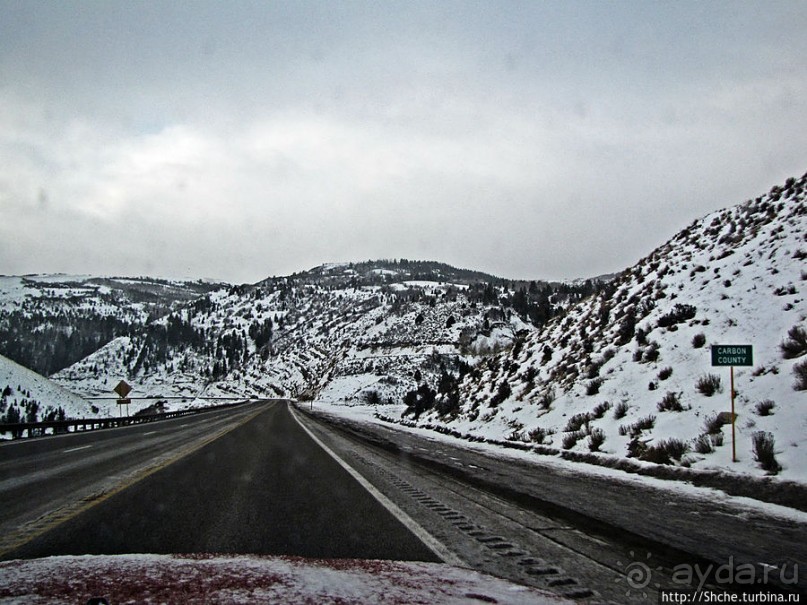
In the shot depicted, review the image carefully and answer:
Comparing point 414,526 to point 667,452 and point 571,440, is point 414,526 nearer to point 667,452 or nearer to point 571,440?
point 667,452

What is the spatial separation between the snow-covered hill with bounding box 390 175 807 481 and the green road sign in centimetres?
114

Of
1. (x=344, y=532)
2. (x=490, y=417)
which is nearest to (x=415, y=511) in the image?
(x=344, y=532)

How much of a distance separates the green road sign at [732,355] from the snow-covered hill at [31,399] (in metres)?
64.9

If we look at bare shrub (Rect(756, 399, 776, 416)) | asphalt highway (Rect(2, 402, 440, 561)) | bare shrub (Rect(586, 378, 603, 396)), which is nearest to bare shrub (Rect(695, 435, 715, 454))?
bare shrub (Rect(756, 399, 776, 416))

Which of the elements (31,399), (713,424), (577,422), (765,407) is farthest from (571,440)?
(31,399)

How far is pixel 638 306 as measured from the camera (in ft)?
70.7

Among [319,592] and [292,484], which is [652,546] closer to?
[319,592]

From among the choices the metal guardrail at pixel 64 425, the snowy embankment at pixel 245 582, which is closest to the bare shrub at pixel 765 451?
the snowy embankment at pixel 245 582

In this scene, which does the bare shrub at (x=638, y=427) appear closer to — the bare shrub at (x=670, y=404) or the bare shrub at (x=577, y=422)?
the bare shrub at (x=670, y=404)

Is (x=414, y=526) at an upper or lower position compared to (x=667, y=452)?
lower

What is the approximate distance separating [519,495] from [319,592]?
5197 mm

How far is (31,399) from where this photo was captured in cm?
6494

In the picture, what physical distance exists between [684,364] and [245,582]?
13.9 m

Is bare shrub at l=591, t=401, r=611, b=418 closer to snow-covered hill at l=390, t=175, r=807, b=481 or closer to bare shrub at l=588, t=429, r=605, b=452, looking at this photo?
snow-covered hill at l=390, t=175, r=807, b=481
